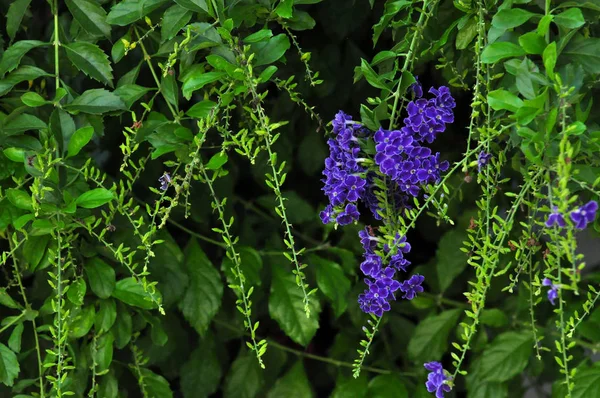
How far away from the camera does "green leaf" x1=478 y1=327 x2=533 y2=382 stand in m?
1.47

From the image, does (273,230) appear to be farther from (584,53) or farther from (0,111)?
(584,53)

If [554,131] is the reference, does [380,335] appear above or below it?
below

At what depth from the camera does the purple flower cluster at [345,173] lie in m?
0.98

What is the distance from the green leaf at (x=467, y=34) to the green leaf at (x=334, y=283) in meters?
0.52

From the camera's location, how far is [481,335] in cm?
159

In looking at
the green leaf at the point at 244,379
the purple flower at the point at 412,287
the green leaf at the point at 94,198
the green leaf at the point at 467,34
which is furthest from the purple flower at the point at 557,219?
the green leaf at the point at 244,379

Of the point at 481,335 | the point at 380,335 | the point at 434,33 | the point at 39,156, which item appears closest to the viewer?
the point at 39,156

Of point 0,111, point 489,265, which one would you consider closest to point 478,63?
point 489,265

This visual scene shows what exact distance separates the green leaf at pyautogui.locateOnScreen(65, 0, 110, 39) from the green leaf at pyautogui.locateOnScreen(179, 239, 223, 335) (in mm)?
446

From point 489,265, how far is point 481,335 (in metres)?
0.67

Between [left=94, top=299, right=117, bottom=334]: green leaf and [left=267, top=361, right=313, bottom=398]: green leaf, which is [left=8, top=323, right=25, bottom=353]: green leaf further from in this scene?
[left=267, top=361, right=313, bottom=398]: green leaf

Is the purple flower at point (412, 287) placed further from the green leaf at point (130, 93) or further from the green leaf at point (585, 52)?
the green leaf at point (130, 93)

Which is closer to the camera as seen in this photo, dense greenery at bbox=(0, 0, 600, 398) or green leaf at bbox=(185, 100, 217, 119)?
dense greenery at bbox=(0, 0, 600, 398)

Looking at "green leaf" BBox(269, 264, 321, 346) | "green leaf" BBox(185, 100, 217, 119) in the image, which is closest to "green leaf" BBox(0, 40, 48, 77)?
"green leaf" BBox(185, 100, 217, 119)
